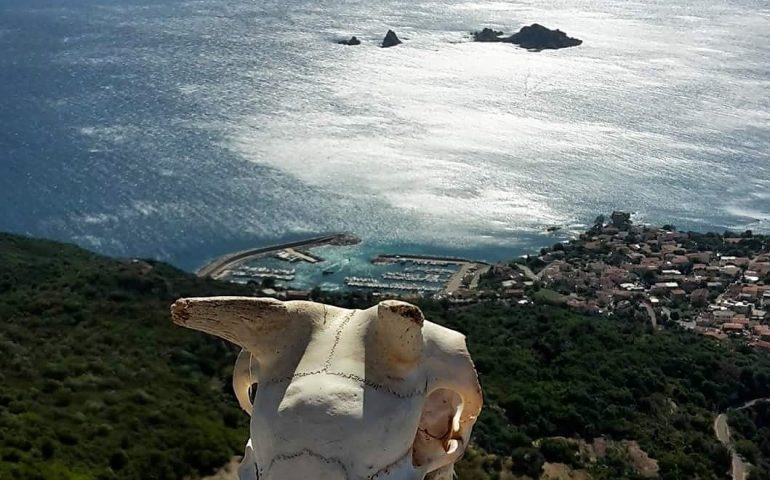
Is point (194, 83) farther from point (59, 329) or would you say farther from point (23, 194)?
point (59, 329)

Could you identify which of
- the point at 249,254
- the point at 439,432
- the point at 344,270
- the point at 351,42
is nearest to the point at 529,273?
the point at 344,270

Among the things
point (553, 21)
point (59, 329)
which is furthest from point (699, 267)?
point (553, 21)

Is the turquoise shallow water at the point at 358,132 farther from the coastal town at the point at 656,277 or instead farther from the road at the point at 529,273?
the road at the point at 529,273

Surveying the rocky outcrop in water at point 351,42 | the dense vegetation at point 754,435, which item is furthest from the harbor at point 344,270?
the rocky outcrop in water at point 351,42

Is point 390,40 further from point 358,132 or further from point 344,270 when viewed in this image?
point 344,270

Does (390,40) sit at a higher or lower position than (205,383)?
lower

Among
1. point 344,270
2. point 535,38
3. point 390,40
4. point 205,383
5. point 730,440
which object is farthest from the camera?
point 535,38
